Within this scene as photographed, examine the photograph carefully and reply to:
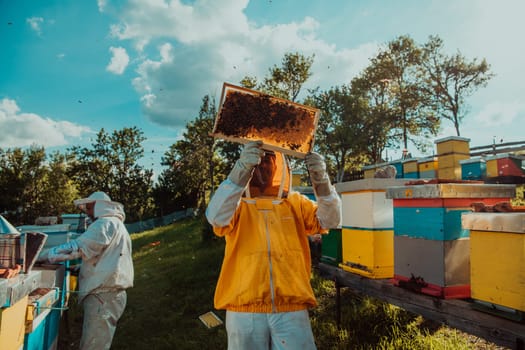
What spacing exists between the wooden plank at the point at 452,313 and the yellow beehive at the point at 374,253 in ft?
0.33

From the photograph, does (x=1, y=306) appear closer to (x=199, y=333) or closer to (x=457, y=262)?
(x=457, y=262)

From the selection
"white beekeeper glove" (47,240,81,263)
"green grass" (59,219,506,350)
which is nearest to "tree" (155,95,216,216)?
"green grass" (59,219,506,350)

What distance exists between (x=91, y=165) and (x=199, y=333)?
28247 mm

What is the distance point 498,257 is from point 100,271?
3.49 meters

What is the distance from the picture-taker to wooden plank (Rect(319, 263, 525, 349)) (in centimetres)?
218

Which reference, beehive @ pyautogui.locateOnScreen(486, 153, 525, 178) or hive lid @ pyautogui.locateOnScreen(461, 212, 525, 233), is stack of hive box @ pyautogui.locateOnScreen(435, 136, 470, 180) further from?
hive lid @ pyautogui.locateOnScreen(461, 212, 525, 233)

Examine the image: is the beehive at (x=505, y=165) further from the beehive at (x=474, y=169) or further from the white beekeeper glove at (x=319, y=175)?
the white beekeeper glove at (x=319, y=175)

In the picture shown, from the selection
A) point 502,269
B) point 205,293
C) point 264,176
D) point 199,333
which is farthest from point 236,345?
point 205,293

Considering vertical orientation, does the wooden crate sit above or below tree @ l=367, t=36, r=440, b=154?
below

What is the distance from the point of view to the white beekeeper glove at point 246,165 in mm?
1938

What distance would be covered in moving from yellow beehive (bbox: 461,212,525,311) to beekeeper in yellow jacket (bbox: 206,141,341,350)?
107 centimetres

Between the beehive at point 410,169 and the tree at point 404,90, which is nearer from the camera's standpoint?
the beehive at point 410,169

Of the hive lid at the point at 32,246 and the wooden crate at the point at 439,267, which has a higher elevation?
the hive lid at the point at 32,246

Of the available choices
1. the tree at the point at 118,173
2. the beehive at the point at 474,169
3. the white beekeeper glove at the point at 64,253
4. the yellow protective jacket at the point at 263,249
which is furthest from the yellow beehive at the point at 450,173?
the tree at the point at 118,173
